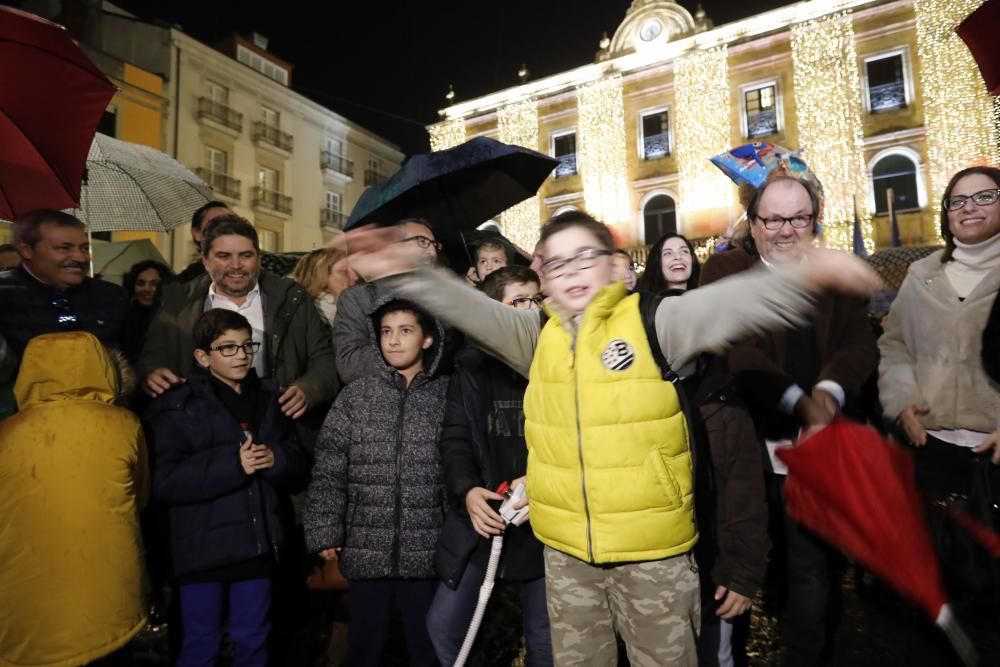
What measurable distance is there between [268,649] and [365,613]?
622 millimetres

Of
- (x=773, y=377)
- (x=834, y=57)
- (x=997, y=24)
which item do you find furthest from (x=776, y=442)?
(x=834, y=57)

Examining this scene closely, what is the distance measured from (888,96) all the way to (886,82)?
537 mm

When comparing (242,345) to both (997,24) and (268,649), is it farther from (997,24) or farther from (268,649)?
(997,24)

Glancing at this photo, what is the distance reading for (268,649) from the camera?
296 centimetres

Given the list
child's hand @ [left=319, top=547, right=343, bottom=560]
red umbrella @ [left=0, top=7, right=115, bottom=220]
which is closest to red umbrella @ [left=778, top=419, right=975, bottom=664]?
child's hand @ [left=319, top=547, right=343, bottom=560]

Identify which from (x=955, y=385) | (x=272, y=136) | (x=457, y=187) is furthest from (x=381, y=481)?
(x=272, y=136)

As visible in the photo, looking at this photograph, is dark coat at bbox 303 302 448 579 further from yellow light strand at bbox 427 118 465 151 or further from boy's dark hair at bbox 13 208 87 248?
yellow light strand at bbox 427 118 465 151

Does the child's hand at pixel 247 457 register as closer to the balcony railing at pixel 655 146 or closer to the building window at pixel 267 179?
the balcony railing at pixel 655 146

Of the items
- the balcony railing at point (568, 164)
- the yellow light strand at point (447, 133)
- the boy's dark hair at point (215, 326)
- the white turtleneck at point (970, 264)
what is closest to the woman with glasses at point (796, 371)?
the white turtleneck at point (970, 264)

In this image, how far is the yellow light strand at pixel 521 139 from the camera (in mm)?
24375

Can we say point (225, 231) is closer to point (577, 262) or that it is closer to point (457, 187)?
point (457, 187)

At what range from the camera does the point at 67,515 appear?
254cm

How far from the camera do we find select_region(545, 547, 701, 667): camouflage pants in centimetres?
189

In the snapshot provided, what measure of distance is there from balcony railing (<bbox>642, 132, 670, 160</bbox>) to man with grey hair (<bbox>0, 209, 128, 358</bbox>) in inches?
874
